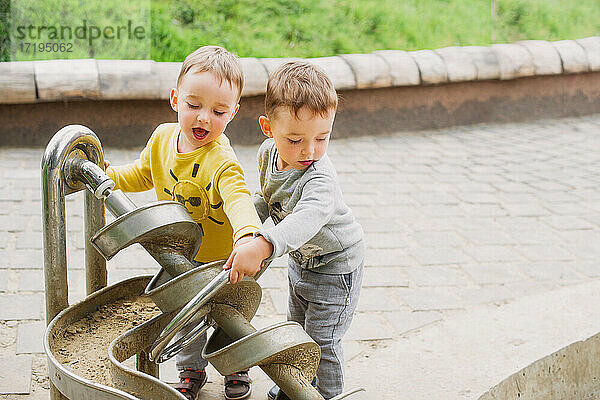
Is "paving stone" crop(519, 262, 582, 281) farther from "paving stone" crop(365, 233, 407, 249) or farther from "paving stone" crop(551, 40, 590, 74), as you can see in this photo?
"paving stone" crop(551, 40, 590, 74)

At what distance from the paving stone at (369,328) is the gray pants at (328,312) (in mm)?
663

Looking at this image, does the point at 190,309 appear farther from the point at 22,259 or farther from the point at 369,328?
the point at 22,259

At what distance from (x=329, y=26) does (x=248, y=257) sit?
567 cm

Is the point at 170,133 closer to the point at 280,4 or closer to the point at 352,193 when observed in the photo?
the point at 352,193

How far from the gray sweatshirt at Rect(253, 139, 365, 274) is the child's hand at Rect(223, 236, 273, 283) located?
2cm

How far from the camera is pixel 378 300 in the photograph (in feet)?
10.6

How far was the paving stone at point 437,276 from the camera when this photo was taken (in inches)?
135

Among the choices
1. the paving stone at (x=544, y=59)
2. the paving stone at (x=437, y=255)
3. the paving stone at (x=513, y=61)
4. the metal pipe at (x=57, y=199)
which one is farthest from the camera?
the paving stone at (x=544, y=59)

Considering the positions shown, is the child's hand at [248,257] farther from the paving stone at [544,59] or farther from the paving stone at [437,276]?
the paving stone at [544,59]

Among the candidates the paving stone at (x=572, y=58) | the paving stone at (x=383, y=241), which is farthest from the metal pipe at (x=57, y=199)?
the paving stone at (x=572, y=58)

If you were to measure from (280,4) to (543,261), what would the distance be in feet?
13.9

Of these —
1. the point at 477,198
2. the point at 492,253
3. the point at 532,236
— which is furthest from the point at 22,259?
the point at 477,198

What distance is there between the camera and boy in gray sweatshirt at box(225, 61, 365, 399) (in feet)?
5.90

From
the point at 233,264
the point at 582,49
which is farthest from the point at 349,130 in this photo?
the point at 233,264
